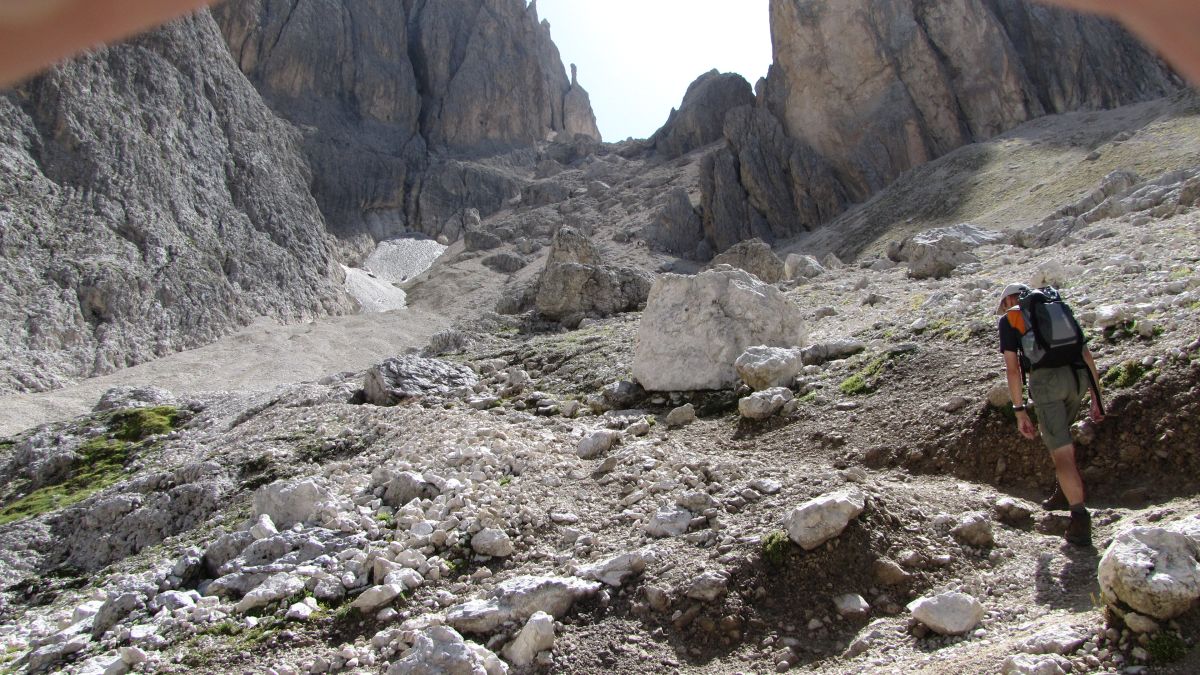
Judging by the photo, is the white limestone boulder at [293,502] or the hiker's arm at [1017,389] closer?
the hiker's arm at [1017,389]

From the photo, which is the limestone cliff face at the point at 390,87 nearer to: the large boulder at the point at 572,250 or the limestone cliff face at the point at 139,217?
the limestone cliff face at the point at 139,217

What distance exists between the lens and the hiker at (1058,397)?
575 centimetres

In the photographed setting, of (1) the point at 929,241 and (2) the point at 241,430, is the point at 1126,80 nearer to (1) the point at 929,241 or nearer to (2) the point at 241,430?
(1) the point at 929,241

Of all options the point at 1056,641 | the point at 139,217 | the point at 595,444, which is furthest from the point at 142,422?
the point at 139,217

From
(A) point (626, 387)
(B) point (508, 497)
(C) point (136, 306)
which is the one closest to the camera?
(B) point (508, 497)

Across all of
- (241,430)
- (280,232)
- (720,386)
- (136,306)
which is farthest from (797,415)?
(280,232)

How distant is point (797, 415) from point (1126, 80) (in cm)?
5620

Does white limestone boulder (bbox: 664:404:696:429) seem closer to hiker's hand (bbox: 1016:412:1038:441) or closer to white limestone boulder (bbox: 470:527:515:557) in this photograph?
white limestone boulder (bbox: 470:527:515:557)

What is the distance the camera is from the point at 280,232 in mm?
61562

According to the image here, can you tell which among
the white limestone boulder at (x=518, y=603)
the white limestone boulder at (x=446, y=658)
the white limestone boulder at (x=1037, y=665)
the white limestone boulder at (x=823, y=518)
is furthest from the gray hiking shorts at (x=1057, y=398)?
the white limestone boulder at (x=446, y=658)

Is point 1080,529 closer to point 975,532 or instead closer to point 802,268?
point 975,532

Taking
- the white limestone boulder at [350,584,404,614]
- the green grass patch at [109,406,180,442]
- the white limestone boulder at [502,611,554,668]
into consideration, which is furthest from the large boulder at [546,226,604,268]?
the white limestone boulder at [502,611,554,668]

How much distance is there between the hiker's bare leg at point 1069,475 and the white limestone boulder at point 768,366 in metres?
4.56

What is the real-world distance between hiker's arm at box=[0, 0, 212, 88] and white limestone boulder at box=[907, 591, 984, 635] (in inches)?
200
